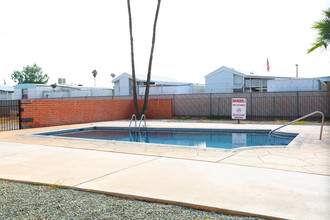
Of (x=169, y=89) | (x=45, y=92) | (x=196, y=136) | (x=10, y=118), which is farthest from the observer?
(x=45, y=92)

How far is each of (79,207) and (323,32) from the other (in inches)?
397

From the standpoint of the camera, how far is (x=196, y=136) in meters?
12.8

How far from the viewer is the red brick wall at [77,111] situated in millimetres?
15234

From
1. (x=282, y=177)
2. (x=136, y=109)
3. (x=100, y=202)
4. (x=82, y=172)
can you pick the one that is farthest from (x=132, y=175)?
(x=136, y=109)

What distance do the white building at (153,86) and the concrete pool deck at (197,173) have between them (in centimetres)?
2396

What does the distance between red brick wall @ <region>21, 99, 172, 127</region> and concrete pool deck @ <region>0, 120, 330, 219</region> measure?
7.45 metres

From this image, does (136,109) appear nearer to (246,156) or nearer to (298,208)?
(246,156)

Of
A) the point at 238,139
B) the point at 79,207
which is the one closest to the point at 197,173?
the point at 79,207

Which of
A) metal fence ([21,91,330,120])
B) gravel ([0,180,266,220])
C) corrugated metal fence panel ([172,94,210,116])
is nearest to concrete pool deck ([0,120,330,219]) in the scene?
gravel ([0,180,266,220])

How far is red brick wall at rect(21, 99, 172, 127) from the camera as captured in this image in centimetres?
1523

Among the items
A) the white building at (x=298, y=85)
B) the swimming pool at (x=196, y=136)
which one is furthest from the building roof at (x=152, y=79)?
the swimming pool at (x=196, y=136)

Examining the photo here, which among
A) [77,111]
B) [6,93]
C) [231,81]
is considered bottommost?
[77,111]

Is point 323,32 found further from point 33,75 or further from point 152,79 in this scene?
point 33,75

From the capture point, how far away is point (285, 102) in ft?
70.5
